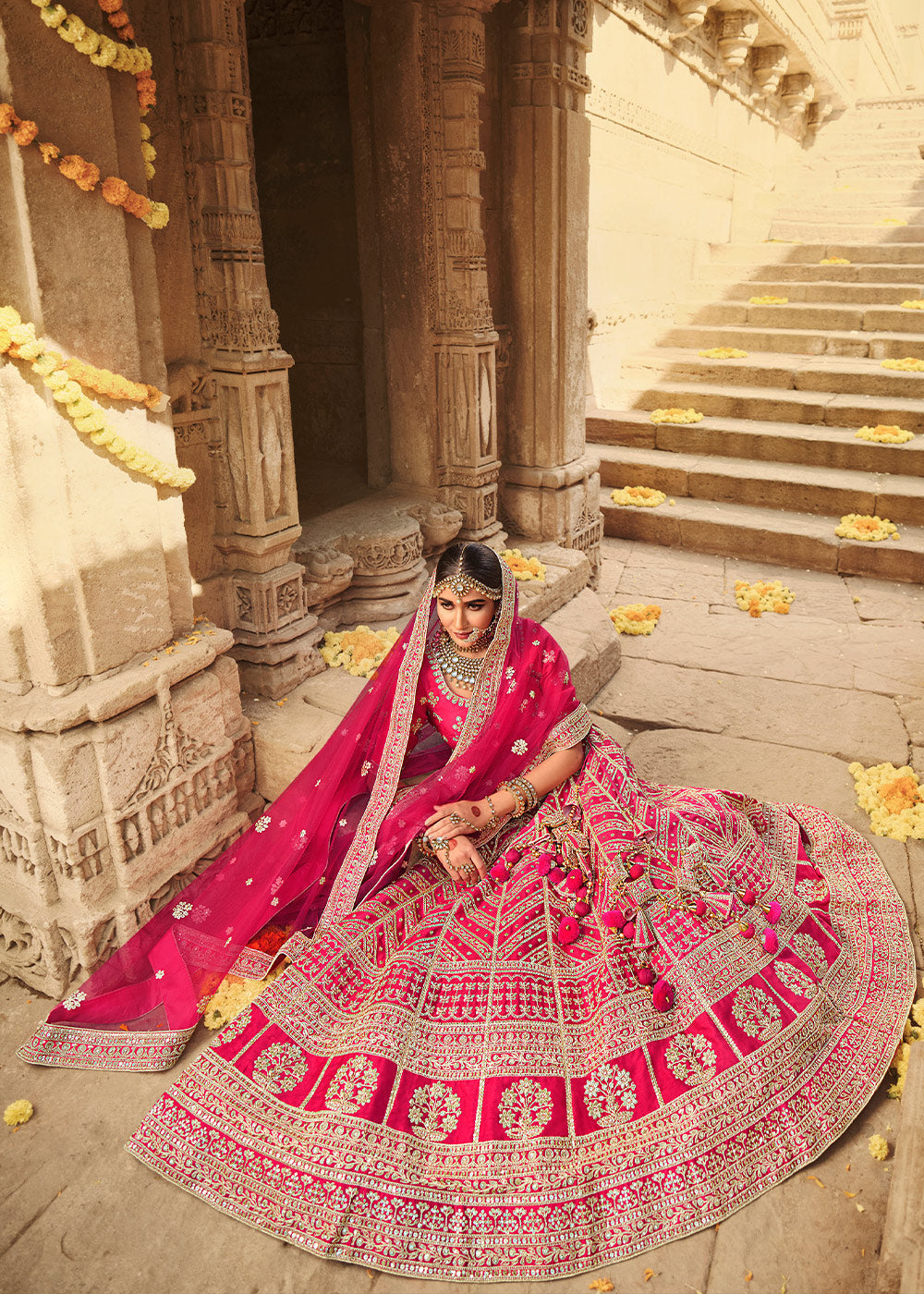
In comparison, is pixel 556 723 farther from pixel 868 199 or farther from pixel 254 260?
pixel 868 199

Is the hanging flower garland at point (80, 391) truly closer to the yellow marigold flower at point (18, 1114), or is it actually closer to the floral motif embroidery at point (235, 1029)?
the floral motif embroidery at point (235, 1029)

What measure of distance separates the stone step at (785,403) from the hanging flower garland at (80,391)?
6.37m

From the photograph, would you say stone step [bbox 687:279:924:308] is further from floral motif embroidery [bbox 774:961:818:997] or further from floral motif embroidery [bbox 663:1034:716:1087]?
floral motif embroidery [bbox 663:1034:716:1087]

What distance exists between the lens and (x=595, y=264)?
8148 mm

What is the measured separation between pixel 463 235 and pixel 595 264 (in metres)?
3.82

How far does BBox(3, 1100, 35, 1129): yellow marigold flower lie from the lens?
255 cm

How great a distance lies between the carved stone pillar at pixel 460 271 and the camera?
4492 millimetres

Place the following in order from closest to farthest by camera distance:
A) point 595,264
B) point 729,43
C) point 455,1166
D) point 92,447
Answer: point 455,1166
point 92,447
point 595,264
point 729,43

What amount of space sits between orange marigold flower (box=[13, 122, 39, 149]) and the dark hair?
1543 millimetres

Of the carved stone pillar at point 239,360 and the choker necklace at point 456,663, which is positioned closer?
the choker necklace at point 456,663

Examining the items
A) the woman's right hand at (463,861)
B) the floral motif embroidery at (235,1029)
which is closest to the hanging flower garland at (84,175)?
the woman's right hand at (463,861)

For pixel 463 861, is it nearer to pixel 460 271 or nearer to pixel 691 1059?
pixel 691 1059

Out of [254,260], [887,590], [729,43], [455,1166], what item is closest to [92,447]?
[254,260]

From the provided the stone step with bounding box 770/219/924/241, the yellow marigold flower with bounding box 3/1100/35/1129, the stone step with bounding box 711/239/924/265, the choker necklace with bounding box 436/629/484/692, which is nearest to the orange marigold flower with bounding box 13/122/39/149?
the choker necklace with bounding box 436/629/484/692
